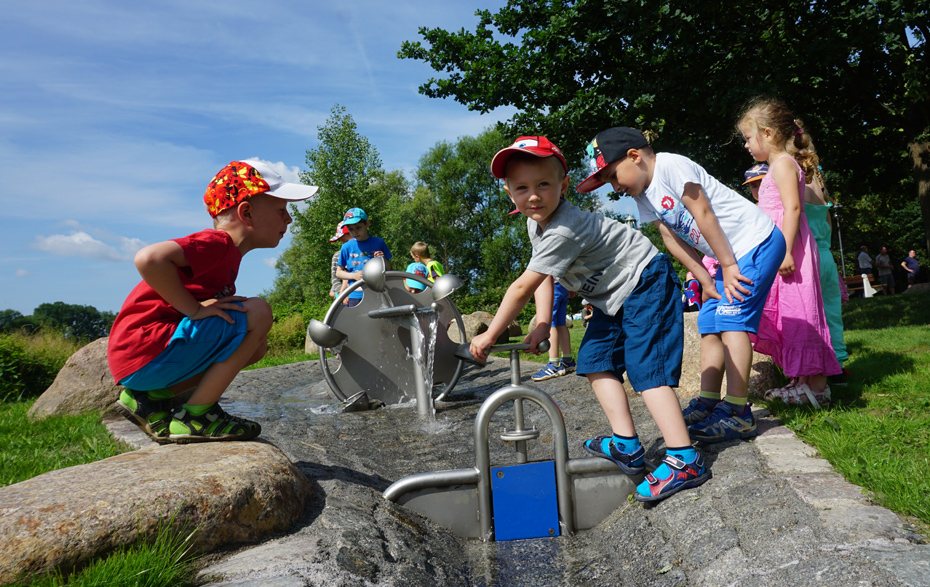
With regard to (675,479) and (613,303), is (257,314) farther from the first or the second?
(675,479)

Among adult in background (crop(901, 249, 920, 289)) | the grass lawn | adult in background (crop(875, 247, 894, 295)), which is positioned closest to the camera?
the grass lawn

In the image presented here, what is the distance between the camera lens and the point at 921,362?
450cm

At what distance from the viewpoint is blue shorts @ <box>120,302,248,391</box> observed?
8.59 ft

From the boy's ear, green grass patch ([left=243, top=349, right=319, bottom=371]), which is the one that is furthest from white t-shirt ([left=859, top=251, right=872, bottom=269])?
the boy's ear

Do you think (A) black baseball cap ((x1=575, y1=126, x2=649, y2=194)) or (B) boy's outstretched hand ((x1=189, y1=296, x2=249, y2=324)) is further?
(A) black baseball cap ((x1=575, y1=126, x2=649, y2=194))

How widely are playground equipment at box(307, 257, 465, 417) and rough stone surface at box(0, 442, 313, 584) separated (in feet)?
8.70

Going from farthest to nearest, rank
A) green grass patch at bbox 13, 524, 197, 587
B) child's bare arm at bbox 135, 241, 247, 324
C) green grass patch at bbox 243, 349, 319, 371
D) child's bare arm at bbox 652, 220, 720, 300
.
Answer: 1. green grass patch at bbox 243, 349, 319, 371
2. child's bare arm at bbox 652, 220, 720, 300
3. child's bare arm at bbox 135, 241, 247, 324
4. green grass patch at bbox 13, 524, 197, 587

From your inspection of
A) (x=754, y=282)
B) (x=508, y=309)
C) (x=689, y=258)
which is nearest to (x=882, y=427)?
(x=754, y=282)

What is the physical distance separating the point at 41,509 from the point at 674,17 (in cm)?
825

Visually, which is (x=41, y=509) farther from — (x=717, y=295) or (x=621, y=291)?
(x=717, y=295)

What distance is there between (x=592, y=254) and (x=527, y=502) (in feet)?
3.67

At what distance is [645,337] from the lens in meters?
2.55

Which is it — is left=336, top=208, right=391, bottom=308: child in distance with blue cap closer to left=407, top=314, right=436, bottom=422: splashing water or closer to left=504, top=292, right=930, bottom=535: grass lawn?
left=407, top=314, right=436, bottom=422: splashing water

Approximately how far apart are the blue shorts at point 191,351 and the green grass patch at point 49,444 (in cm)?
97
